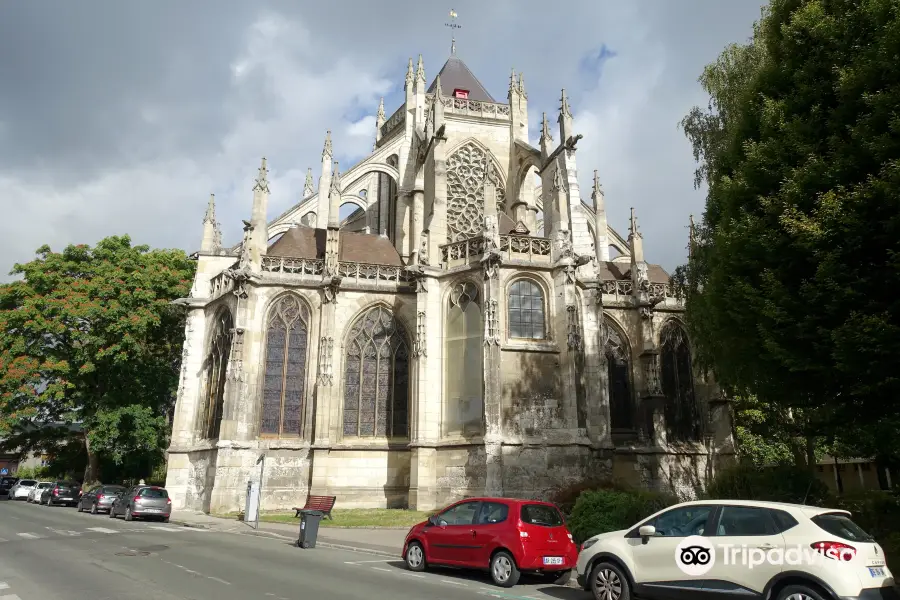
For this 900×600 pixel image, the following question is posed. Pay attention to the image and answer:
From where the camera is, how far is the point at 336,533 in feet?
52.0

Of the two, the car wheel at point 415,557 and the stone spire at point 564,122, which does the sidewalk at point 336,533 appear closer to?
the car wheel at point 415,557

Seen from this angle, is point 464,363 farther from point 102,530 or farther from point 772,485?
point 102,530

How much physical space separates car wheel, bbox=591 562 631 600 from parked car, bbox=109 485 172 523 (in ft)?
51.9

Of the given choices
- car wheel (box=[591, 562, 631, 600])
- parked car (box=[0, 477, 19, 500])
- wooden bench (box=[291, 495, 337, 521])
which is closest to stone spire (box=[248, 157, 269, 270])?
wooden bench (box=[291, 495, 337, 521])

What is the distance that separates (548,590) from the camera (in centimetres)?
929

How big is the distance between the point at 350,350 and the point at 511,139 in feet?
43.4

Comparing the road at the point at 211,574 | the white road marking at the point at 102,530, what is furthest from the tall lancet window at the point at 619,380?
the white road marking at the point at 102,530

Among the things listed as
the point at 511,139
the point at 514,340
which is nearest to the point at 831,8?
the point at 514,340

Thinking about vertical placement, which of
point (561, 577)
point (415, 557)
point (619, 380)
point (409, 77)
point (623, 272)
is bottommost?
point (561, 577)

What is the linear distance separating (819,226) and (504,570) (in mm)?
6798

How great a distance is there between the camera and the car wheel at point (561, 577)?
390 inches

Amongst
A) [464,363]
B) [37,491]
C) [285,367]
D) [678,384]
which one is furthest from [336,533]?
[37,491]

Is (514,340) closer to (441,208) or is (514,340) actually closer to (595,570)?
(441,208)

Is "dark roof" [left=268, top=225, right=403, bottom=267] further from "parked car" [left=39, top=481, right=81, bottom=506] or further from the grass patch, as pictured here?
"parked car" [left=39, top=481, right=81, bottom=506]
